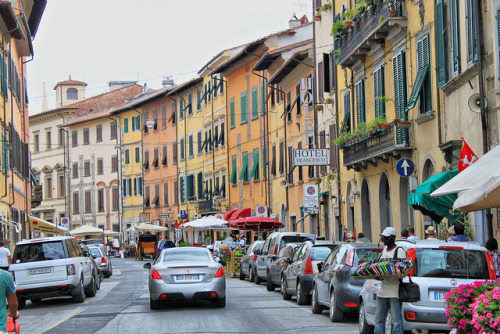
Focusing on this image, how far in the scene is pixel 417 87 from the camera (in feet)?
86.2

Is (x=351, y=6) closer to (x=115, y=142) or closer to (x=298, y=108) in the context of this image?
(x=298, y=108)

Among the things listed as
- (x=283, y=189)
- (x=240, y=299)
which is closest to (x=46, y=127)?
(x=283, y=189)

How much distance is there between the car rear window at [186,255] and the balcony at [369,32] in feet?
35.0

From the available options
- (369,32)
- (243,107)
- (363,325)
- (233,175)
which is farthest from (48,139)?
(363,325)

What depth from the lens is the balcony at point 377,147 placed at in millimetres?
27828

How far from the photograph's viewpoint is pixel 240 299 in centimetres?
2319

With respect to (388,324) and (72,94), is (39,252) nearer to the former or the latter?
(388,324)

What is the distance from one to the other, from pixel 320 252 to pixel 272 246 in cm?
864

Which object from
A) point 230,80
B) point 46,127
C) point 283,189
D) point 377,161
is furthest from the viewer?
point 46,127

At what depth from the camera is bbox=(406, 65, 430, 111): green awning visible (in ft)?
85.3

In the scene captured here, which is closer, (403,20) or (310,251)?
(310,251)

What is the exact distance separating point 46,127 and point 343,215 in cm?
5755

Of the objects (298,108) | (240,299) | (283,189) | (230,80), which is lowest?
(240,299)

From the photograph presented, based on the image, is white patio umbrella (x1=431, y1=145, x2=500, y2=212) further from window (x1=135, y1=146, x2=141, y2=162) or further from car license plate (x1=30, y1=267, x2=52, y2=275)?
window (x1=135, y1=146, x2=141, y2=162)
